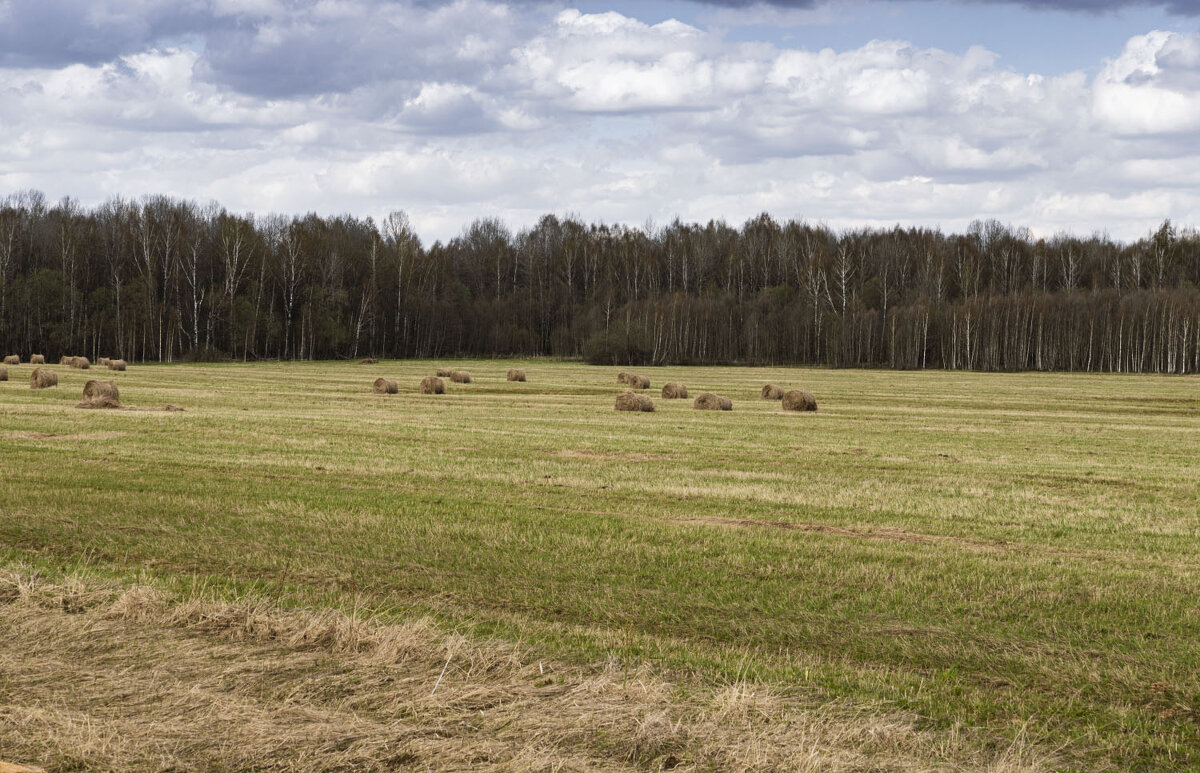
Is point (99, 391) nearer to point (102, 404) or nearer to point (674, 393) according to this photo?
point (102, 404)

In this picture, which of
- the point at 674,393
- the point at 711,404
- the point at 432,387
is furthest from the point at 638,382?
the point at 711,404

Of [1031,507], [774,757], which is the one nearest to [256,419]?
[1031,507]

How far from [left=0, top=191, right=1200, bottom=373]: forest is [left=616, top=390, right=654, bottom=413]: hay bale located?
68195 millimetres

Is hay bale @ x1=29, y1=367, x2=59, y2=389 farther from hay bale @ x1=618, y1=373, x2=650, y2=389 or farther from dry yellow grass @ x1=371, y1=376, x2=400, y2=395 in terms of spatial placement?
hay bale @ x1=618, y1=373, x2=650, y2=389

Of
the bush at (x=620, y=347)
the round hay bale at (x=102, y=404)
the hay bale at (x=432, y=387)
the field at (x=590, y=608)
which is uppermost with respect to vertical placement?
the bush at (x=620, y=347)

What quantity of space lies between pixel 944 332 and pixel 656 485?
102865 millimetres

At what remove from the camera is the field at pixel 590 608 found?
6.37 metres

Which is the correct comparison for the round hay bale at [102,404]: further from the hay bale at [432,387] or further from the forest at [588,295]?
the forest at [588,295]

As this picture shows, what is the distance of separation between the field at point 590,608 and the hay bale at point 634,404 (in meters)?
12.6

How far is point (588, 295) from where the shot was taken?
148m

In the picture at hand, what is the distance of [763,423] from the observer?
31.3 m

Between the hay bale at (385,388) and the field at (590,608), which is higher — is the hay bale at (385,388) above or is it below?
above

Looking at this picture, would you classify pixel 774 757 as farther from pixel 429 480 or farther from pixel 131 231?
pixel 131 231

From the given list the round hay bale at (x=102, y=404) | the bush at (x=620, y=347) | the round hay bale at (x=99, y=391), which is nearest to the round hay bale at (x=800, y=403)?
the round hay bale at (x=102, y=404)
